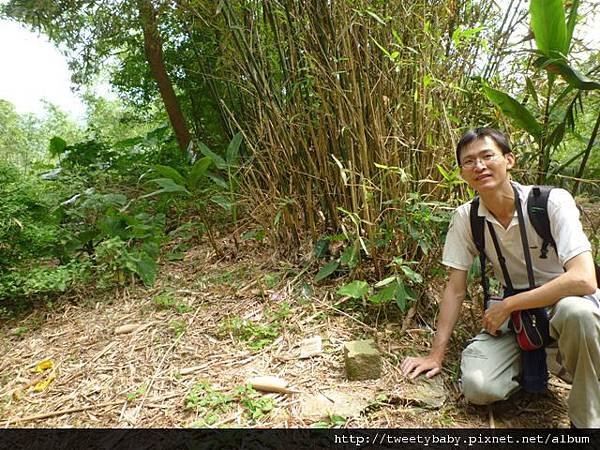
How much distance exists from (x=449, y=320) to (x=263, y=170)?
1.34 metres

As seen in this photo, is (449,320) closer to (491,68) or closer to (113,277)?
(491,68)

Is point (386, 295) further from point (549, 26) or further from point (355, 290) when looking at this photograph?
point (549, 26)

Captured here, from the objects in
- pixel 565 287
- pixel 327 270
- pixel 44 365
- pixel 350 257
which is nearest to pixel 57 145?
pixel 44 365

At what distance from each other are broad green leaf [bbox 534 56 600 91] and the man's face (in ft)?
1.83

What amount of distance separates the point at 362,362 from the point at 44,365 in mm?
1366

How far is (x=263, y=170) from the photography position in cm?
245

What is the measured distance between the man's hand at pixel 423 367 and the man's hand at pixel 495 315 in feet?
0.74

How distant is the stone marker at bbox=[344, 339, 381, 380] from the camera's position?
152cm

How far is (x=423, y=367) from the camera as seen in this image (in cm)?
157

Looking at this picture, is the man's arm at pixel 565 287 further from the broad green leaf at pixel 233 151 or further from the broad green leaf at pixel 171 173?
the broad green leaf at pixel 171 173

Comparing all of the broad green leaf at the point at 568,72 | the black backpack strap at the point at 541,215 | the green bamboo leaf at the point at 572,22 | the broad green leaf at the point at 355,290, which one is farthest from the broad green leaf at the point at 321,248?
the green bamboo leaf at the point at 572,22

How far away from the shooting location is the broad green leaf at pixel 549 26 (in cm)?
175

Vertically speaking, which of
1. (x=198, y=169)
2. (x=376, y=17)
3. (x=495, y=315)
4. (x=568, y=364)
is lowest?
(x=568, y=364)

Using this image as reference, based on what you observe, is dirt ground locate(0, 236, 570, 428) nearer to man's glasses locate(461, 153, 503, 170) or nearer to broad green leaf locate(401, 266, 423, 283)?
broad green leaf locate(401, 266, 423, 283)
